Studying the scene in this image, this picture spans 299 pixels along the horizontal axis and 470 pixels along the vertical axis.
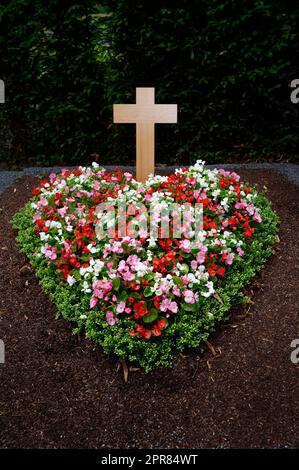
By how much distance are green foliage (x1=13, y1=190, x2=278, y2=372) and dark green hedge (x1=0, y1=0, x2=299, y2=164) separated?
8.50ft

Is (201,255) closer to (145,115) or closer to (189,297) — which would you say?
(189,297)

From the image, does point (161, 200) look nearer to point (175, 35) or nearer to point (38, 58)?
point (175, 35)

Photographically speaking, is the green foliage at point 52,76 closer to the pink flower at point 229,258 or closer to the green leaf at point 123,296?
the pink flower at point 229,258

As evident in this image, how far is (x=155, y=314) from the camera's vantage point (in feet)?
12.0

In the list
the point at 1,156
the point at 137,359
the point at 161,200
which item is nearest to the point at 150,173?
the point at 161,200

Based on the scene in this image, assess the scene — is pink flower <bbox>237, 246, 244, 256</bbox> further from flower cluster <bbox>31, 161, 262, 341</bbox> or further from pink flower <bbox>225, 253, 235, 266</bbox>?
pink flower <bbox>225, 253, 235, 266</bbox>

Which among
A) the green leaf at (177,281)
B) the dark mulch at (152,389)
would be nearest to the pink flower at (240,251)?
the dark mulch at (152,389)

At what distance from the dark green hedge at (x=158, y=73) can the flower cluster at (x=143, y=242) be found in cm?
178

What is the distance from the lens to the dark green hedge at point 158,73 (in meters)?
6.50

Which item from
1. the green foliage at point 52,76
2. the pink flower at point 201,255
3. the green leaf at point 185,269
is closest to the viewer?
the green leaf at point 185,269

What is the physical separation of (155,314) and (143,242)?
0.74 metres

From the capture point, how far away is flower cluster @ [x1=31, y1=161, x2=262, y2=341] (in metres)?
3.77

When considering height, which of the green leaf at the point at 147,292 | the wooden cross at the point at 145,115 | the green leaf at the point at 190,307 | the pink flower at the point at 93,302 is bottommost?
the green leaf at the point at 190,307

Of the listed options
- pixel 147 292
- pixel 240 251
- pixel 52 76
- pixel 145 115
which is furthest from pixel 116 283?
pixel 52 76
